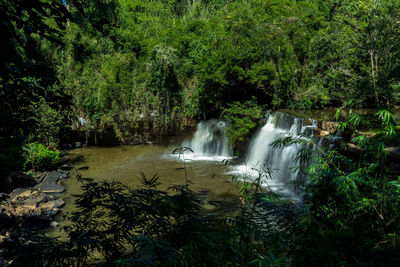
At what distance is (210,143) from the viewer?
13.0 metres

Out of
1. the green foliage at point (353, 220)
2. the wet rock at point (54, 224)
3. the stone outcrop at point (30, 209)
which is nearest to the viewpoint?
the green foliage at point (353, 220)

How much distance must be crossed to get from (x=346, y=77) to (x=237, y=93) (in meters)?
5.30

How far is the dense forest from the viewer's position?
1.92 meters

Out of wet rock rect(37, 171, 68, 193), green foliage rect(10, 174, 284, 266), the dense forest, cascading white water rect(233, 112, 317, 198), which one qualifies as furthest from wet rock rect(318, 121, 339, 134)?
wet rock rect(37, 171, 68, 193)

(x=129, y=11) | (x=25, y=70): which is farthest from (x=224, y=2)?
(x=25, y=70)

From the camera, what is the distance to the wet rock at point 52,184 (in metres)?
8.41

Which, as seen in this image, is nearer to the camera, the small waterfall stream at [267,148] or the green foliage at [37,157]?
the small waterfall stream at [267,148]

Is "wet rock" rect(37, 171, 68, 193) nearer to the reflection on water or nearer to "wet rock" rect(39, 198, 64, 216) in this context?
the reflection on water

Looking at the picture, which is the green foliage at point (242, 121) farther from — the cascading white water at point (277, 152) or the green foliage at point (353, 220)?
the green foliage at point (353, 220)

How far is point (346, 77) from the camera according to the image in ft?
32.2

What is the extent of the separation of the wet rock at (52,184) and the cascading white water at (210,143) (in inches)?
211

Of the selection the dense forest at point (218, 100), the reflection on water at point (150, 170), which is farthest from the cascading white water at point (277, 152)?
the reflection on water at point (150, 170)

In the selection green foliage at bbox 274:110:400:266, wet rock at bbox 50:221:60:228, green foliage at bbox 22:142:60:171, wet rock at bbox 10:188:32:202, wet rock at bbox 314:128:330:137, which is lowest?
wet rock at bbox 50:221:60:228

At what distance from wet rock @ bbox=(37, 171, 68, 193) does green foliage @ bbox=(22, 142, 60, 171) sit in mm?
625
